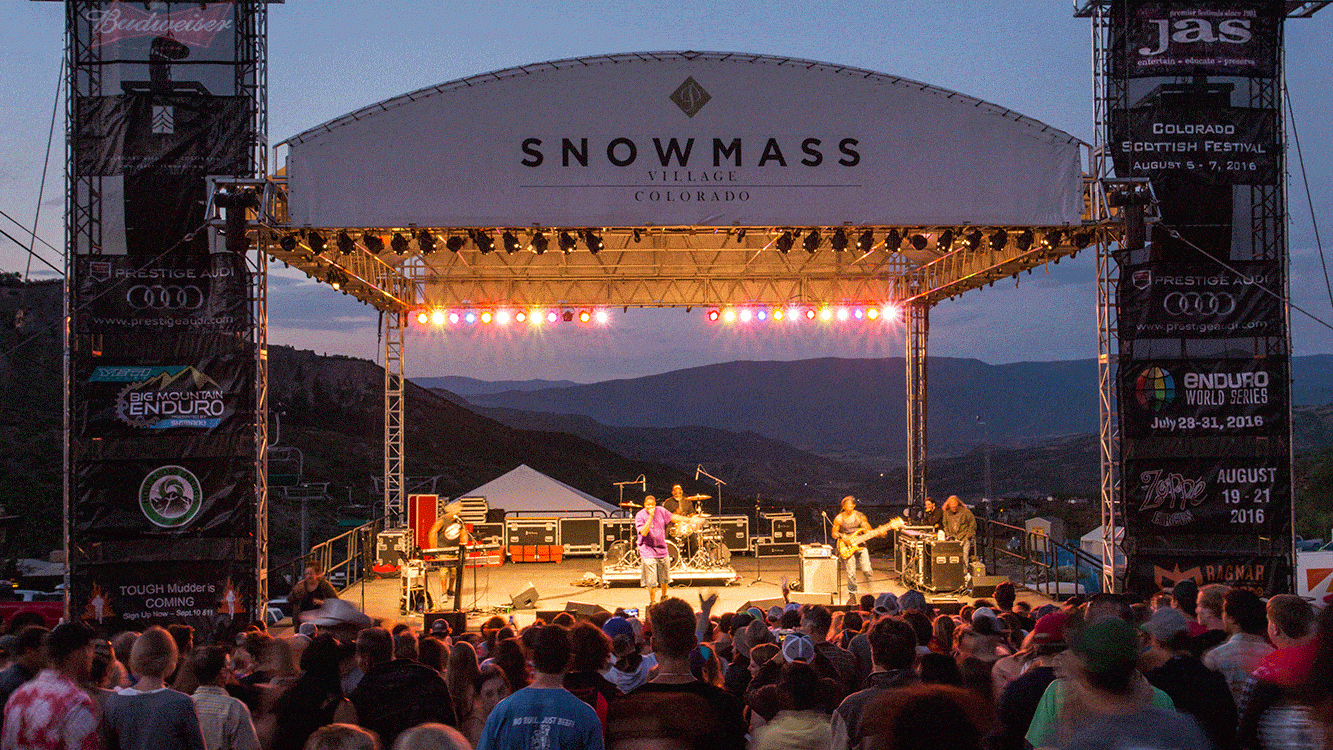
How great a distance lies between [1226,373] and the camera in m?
12.5

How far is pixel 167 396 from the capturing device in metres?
12.0

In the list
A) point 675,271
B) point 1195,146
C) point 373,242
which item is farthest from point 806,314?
point 373,242

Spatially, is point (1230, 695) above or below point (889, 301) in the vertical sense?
below

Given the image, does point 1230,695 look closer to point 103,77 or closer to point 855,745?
point 855,745

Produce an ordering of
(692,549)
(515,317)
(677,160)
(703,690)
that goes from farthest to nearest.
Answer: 1. (515,317)
2. (692,549)
3. (677,160)
4. (703,690)

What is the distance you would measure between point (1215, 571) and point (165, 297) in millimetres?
13176

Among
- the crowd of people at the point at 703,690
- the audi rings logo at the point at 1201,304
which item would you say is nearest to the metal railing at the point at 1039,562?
the audi rings logo at the point at 1201,304

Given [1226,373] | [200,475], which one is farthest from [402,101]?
[1226,373]

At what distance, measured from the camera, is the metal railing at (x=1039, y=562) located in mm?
14672

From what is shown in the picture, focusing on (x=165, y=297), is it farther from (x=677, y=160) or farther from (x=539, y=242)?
(x=677, y=160)

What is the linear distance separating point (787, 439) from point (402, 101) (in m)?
87.8

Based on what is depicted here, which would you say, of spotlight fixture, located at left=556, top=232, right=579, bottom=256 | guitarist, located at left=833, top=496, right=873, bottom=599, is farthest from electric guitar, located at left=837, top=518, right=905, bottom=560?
spotlight fixture, located at left=556, top=232, right=579, bottom=256

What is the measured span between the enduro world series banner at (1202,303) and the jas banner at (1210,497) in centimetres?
2

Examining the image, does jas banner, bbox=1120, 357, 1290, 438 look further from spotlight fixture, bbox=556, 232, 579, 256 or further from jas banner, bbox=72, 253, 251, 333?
jas banner, bbox=72, 253, 251, 333
